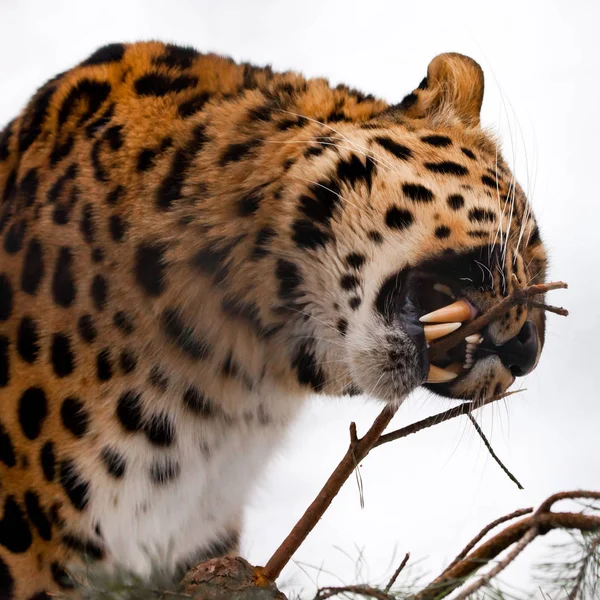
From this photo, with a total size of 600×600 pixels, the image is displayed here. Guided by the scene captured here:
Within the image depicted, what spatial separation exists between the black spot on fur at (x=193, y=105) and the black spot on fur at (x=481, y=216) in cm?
109

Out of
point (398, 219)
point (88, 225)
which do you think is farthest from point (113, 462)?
point (398, 219)

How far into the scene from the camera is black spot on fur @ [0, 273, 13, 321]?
331cm

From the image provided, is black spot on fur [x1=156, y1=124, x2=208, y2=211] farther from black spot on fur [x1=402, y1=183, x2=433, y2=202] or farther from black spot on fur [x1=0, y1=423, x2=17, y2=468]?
black spot on fur [x1=0, y1=423, x2=17, y2=468]

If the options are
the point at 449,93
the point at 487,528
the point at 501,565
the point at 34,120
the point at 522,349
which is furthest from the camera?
the point at 34,120

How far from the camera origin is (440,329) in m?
2.67

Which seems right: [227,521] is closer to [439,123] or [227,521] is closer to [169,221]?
[169,221]

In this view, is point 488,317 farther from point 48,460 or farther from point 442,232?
point 48,460

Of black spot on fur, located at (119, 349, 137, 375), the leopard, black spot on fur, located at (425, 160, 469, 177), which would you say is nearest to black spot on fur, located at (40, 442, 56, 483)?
the leopard

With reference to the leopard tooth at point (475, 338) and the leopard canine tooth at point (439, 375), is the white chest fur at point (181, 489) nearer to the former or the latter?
the leopard canine tooth at point (439, 375)

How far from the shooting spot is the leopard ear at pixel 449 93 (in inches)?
139

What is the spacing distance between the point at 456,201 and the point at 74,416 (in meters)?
1.46

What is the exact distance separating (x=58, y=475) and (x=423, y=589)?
5.79 ft

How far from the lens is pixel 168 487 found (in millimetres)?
3402

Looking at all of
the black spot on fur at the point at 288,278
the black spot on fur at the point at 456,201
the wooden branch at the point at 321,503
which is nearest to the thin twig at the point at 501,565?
the wooden branch at the point at 321,503
